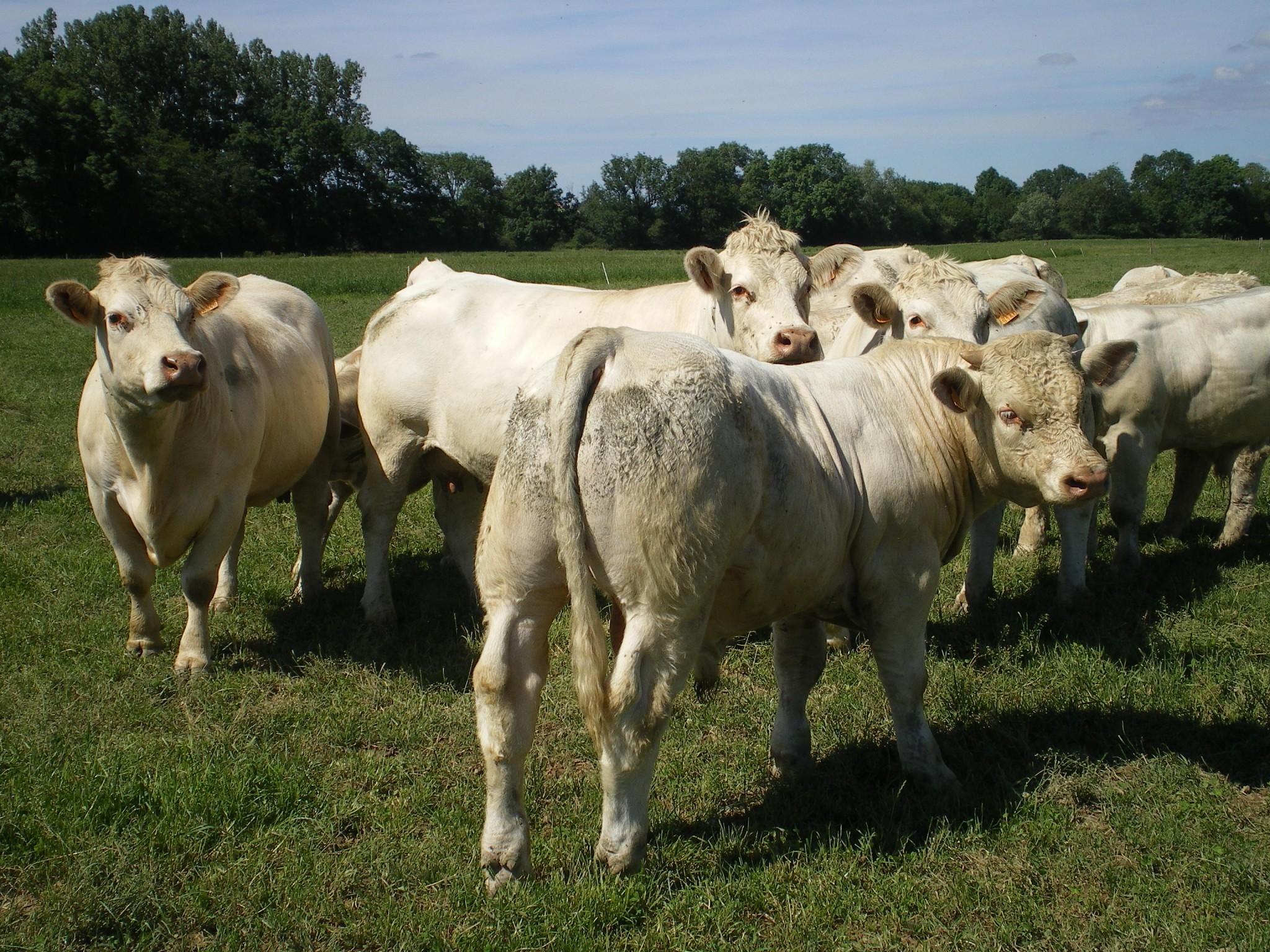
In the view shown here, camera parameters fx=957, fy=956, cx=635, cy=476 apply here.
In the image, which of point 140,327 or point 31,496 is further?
point 31,496

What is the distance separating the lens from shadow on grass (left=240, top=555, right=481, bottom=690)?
601 centimetres

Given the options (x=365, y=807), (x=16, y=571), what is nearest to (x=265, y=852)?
(x=365, y=807)

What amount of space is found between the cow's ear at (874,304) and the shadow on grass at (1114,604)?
6.91ft

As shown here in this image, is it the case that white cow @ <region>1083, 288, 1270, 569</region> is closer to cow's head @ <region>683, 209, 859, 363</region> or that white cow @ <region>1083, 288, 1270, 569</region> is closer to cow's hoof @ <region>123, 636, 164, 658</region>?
cow's head @ <region>683, 209, 859, 363</region>

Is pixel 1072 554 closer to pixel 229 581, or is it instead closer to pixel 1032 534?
pixel 1032 534

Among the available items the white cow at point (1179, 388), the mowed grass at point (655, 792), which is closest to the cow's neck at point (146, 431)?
the mowed grass at point (655, 792)

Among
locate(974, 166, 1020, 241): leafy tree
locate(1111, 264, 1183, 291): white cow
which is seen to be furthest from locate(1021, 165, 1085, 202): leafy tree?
locate(1111, 264, 1183, 291): white cow

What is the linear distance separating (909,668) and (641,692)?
1.48 meters

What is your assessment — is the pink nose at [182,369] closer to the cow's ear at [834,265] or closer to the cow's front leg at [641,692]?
the cow's front leg at [641,692]

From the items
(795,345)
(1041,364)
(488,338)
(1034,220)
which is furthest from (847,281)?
(1034,220)

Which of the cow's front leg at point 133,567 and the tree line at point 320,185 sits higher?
the tree line at point 320,185

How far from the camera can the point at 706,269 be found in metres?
6.30

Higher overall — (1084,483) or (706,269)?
(706,269)

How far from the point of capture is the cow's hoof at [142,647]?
19.5ft
